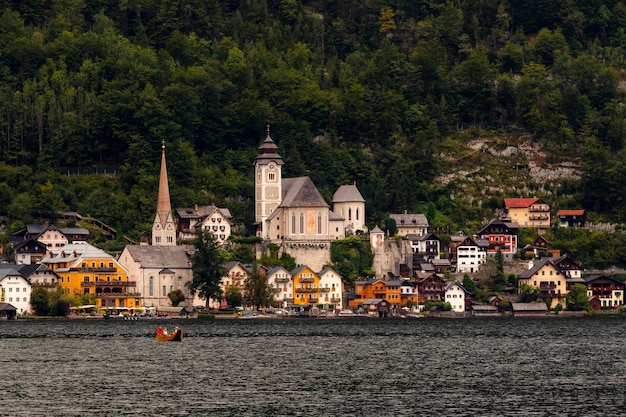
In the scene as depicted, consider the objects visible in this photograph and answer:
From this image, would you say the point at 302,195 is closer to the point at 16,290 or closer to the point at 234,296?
the point at 234,296

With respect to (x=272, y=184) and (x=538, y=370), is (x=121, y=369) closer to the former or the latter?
(x=538, y=370)

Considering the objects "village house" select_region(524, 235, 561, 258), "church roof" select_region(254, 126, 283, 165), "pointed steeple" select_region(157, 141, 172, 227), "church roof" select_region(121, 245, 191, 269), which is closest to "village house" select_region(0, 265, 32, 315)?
"church roof" select_region(121, 245, 191, 269)

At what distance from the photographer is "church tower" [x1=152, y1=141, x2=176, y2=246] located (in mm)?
155625

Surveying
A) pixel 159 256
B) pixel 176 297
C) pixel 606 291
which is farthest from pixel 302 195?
pixel 606 291

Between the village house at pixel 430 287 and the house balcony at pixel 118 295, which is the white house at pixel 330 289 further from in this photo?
the house balcony at pixel 118 295

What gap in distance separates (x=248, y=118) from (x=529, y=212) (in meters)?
31.0

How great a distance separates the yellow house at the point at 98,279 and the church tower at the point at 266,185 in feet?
59.5

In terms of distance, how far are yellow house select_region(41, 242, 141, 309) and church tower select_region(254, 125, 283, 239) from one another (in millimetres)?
18139

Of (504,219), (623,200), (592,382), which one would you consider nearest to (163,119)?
(504,219)

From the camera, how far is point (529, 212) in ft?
551

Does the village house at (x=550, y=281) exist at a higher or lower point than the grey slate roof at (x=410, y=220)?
lower

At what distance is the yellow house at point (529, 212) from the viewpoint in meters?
167

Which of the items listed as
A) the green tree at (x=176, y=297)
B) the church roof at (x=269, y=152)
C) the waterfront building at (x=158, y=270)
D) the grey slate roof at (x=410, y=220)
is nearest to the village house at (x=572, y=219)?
the grey slate roof at (x=410, y=220)

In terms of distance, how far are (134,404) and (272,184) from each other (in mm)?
91279
